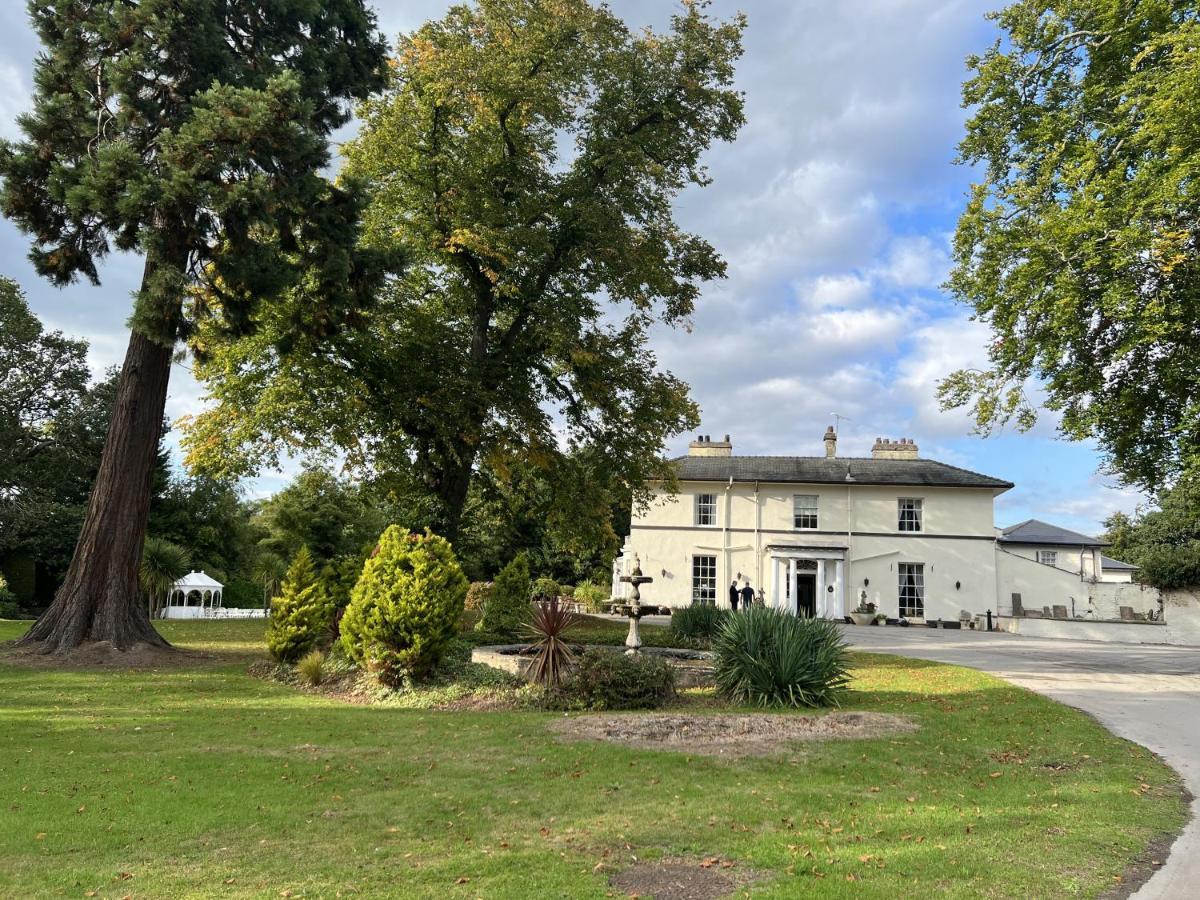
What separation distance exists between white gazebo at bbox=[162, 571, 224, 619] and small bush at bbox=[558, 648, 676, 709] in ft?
79.6

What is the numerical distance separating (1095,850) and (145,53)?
16786mm

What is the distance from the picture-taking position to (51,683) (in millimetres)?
11938

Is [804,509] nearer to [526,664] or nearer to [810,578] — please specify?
[810,578]

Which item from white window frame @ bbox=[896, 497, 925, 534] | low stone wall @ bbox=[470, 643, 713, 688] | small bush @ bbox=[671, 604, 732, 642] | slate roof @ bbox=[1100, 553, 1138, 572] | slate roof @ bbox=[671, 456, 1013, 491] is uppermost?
slate roof @ bbox=[671, 456, 1013, 491]

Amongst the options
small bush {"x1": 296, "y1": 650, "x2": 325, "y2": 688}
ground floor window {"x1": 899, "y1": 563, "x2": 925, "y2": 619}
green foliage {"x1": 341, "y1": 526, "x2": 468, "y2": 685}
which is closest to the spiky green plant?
small bush {"x1": 296, "y1": 650, "x2": 325, "y2": 688}

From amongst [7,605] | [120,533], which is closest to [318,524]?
[7,605]

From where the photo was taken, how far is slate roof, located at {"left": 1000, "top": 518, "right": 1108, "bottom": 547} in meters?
43.7

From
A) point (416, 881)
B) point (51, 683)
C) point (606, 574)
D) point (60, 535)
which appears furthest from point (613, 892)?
point (606, 574)

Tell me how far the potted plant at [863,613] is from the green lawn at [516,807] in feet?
79.2

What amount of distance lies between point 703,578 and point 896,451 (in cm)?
1130

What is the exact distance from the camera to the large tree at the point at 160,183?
13.0 meters

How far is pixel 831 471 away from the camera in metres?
36.1

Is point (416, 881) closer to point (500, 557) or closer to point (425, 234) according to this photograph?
point (425, 234)

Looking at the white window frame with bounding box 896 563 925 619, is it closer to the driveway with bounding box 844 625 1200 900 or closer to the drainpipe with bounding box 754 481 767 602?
the driveway with bounding box 844 625 1200 900
